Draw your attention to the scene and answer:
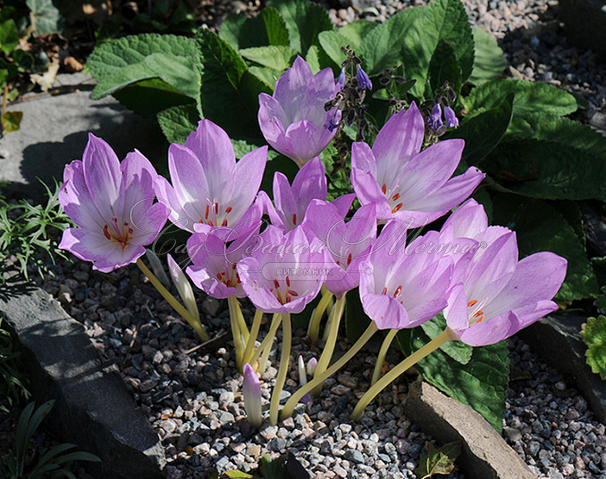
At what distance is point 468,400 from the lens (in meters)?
1.99

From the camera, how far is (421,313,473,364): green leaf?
1.89m

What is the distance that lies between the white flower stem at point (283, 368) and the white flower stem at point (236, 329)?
0.62 feet

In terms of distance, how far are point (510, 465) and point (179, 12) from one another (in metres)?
3.09

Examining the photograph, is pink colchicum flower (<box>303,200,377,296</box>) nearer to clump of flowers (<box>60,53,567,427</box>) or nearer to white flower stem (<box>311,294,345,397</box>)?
clump of flowers (<box>60,53,567,427</box>)

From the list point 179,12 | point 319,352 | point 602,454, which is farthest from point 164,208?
point 179,12

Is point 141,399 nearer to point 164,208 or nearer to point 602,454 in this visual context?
point 164,208

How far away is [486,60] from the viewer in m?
3.22

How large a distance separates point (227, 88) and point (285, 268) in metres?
1.29

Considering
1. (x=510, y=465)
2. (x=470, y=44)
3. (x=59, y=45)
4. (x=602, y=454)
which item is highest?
(x=470, y=44)

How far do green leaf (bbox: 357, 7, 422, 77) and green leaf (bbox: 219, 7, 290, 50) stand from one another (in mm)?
405

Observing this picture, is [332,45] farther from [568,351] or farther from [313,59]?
[568,351]

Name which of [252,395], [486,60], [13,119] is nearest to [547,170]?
[486,60]

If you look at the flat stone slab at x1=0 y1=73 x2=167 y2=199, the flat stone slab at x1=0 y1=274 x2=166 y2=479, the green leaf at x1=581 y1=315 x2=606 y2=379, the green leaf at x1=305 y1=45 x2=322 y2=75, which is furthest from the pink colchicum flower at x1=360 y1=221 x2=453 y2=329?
the flat stone slab at x1=0 y1=73 x2=167 y2=199

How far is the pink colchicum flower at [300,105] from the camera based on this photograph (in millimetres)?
1769
